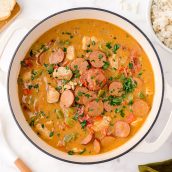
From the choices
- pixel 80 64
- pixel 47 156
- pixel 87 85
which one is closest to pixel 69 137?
pixel 47 156

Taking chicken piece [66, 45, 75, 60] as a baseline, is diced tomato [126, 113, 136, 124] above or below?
below

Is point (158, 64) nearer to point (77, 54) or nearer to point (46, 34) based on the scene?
point (77, 54)

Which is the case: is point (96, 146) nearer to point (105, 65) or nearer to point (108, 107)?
point (108, 107)

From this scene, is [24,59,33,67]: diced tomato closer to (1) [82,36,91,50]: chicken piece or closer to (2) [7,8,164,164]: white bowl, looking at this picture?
(2) [7,8,164,164]: white bowl

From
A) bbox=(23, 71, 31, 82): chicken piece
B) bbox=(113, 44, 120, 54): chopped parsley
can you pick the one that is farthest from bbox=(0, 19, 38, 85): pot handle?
bbox=(113, 44, 120, 54): chopped parsley

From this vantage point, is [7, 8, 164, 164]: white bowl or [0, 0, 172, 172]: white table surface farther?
[0, 0, 172, 172]: white table surface
